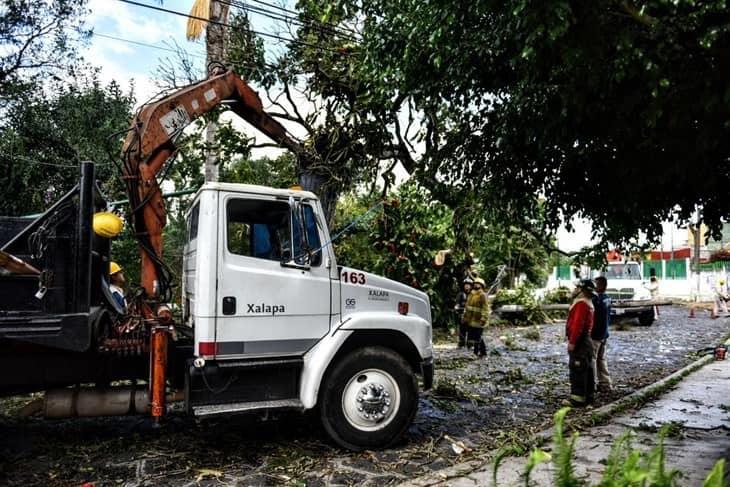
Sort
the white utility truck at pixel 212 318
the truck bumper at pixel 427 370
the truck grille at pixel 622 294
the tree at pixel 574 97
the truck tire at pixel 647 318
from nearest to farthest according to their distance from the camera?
the tree at pixel 574 97, the white utility truck at pixel 212 318, the truck bumper at pixel 427 370, the truck tire at pixel 647 318, the truck grille at pixel 622 294

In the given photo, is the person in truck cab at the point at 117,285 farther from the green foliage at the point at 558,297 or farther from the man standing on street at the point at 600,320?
the green foliage at the point at 558,297

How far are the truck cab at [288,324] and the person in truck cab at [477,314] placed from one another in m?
6.20

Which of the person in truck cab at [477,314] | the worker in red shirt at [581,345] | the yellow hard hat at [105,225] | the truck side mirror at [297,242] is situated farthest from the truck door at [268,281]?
the person in truck cab at [477,314]

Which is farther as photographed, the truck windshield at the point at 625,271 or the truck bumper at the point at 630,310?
the truck windshield at the point at 625,271

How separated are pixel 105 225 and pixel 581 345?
589 centimetres

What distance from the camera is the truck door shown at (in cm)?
516

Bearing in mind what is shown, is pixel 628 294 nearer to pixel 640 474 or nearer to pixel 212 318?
pixel 212 318

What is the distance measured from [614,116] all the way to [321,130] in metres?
6.01

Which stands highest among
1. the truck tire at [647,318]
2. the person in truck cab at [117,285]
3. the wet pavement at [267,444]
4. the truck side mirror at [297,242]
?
the truck side mirror at [297,242]

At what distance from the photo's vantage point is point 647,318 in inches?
727

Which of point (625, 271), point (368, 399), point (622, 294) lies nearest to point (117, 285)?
point (368, 399)

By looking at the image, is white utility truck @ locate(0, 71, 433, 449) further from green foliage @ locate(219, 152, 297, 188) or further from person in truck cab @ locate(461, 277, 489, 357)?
green foliage @ locate(219, 152, 297, 188)

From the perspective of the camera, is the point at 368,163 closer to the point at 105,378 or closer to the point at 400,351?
the point at 400,351

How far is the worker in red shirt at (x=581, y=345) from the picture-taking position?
7285 mm
